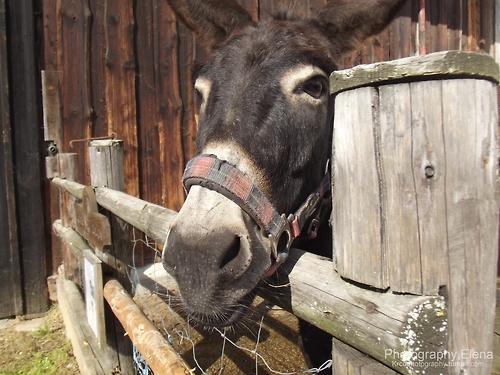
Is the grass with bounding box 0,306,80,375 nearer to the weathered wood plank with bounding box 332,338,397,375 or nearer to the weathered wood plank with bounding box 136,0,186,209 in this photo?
the weathered wood plank with bounding box 136,0,186,209

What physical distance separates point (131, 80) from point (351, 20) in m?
3.11

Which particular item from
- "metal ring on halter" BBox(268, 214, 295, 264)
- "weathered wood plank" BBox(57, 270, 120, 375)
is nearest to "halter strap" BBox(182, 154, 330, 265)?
"metal ring on halter" BBox(268, 214, 295, 264)

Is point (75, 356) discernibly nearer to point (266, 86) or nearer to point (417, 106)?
point (266, 86)

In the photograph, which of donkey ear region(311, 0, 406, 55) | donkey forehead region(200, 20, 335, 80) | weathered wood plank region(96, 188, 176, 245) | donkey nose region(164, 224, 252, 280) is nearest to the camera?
donkey nose region(164, 224, 252, 280)

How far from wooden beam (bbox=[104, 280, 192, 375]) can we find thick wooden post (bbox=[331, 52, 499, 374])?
0.98 meters

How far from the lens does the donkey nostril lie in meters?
1.22

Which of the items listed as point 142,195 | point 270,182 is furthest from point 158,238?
point 142,195

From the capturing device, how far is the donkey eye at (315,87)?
165cm

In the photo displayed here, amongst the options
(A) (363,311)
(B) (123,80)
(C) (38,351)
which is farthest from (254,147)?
(B) (123,80)

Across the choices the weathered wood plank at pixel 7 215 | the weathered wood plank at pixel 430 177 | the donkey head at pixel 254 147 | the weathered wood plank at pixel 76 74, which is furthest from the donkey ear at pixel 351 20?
the weathered wood plank at pixel 7 215

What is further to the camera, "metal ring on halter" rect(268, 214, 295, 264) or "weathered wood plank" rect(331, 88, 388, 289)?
"metal ring on halter" rect(268, 214, 295, 264)

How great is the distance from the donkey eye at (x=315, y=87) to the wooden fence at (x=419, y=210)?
2.65 ft

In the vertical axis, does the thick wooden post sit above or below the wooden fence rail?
above

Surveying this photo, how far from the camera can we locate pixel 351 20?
209 centimetres
